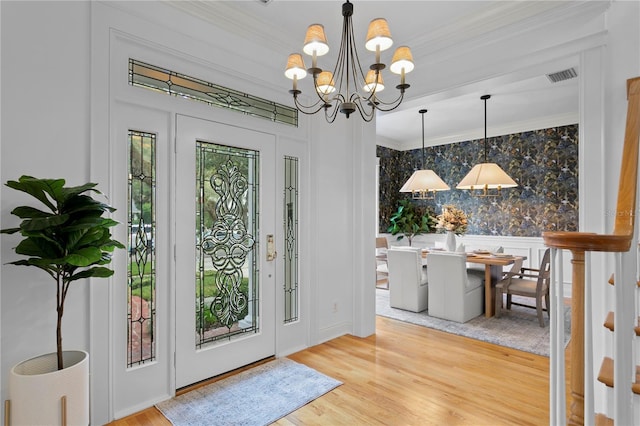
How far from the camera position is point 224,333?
2.96 m

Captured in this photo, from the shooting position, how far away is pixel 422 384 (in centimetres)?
279

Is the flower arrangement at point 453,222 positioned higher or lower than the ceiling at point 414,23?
lower

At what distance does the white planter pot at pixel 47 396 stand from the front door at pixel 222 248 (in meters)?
0.93

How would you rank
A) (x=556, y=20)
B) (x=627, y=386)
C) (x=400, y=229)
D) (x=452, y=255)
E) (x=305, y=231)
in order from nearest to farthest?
(x=627, y=386)
(x=556, y=20)
(x=305, y=231)
(x=452, y=255)
(x=400, y=229)

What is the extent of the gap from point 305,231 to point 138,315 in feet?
5.47

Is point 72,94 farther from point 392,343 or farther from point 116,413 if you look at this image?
point 392,343

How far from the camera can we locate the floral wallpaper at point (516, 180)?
6.02 meters

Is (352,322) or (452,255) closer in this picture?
(352,322)

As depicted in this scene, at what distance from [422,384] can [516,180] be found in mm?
5168

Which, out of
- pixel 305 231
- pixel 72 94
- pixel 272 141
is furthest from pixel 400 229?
pixel 72 94

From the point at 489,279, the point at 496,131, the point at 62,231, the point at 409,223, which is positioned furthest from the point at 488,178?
the point at 62,231

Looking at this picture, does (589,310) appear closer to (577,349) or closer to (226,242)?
(577,349)

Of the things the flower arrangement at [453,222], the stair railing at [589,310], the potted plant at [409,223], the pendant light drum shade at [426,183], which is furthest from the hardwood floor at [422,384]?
the potted plant at [409,223]

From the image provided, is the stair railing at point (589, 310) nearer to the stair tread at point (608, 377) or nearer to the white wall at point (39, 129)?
the stair tread at point (608, 377)
